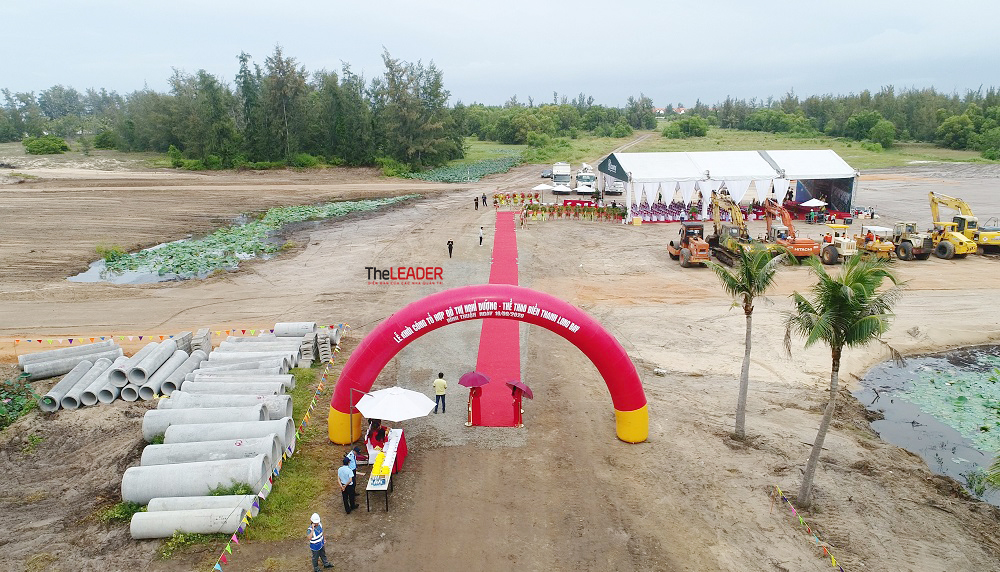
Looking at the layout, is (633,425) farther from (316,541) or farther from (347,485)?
(316,541)

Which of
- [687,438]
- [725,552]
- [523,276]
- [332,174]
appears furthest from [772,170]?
[332,174]

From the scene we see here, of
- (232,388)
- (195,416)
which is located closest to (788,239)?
(232,388)

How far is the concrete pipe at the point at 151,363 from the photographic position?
645 inches

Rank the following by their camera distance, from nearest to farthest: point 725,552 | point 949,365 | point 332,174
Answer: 1. point 725,552
2. point 949,365
3. point 332,174

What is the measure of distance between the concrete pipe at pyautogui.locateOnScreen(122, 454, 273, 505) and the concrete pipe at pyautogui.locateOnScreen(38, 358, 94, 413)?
591 centimetres

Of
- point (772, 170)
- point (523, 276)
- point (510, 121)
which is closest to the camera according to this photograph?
point (523, 276)

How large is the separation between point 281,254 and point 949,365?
98.5 ft

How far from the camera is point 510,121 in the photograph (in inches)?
4368

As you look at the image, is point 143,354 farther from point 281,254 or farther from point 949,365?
point 949,365

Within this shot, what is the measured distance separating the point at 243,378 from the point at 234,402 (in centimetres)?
141

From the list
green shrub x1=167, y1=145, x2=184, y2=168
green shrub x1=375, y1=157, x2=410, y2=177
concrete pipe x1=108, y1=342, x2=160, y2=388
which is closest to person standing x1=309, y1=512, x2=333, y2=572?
concrete pipe x1=108, y1=342, x2=160, y2=388

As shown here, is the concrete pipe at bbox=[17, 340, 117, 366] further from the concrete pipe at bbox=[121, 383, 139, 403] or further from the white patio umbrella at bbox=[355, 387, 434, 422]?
the white patio umbrella at bbox=[355, 387, 434, 422]

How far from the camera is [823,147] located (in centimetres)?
8888

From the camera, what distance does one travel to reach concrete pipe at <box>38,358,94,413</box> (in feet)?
51.4
